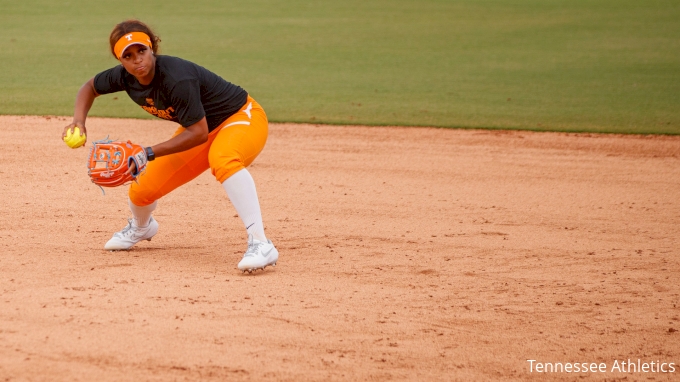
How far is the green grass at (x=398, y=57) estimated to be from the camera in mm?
11242

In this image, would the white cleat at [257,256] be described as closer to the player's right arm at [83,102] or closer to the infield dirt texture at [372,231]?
the infield dirt texture at [372,231]

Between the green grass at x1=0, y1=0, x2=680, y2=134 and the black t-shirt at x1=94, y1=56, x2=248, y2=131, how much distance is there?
5.34 m

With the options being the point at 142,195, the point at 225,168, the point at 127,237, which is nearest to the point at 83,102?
the point at 142,195

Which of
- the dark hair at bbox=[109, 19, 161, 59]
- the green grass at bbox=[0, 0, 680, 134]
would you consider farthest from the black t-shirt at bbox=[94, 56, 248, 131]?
the green grass at bbox=[0, 0, 680, 134]

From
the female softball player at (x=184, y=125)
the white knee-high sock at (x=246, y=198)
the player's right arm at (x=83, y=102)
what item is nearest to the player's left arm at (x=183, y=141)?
the female softball player at (x=184, y=125)

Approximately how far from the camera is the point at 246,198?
5117mm

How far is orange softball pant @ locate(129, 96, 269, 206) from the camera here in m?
5.15

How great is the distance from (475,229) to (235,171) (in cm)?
223

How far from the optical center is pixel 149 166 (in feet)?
17.6

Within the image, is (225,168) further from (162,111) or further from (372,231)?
(372,231)

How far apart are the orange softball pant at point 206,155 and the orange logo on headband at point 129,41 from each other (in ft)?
2.17

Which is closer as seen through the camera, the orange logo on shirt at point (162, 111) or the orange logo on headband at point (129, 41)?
the orange logo on headband at point (129, 41)

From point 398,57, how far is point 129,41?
10934 millimetres

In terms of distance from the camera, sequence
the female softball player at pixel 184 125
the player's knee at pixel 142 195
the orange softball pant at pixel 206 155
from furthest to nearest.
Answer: the player's knee at pixel 142 195
the orange softball pant at pixel 206 155
the female softball player at pixel 184 125
